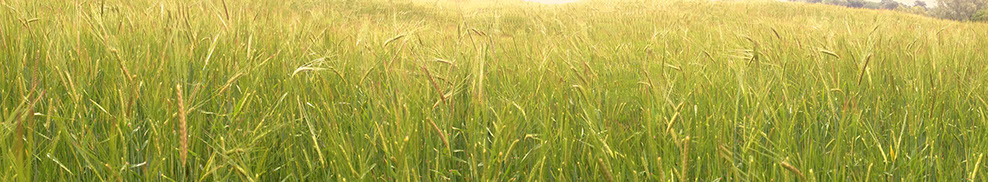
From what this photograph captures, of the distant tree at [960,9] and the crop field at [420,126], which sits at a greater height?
the crop field at [420,126]

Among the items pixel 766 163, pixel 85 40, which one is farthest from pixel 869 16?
pixel 85 40

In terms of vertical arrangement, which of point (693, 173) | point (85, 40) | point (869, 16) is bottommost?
point (869, 16)

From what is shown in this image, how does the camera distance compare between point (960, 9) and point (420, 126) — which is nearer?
point (420, 126)

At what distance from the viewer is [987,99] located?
5.10ft

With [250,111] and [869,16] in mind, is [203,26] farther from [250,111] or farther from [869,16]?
[869,16]

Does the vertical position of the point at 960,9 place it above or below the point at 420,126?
below

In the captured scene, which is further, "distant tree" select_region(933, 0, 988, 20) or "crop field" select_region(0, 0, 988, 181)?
"distant tree" select_region(933, 0, 988, 20)

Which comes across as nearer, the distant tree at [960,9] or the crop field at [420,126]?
the crop field at [420,126]

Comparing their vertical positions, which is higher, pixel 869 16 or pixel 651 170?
pixel 651 170

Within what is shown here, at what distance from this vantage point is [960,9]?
2400cm

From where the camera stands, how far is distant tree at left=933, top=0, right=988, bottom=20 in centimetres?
2362

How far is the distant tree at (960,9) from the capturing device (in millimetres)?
23625

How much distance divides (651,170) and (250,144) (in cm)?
70

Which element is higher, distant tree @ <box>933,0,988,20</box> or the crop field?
the crop field
